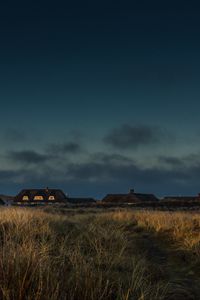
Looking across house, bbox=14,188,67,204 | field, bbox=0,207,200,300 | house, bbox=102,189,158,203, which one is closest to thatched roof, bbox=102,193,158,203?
house, bbox=102,189,158,203

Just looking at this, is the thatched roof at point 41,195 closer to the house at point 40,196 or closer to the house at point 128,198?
the house at point 40,196

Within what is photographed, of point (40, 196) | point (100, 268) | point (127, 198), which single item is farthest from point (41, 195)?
point (100, 268)

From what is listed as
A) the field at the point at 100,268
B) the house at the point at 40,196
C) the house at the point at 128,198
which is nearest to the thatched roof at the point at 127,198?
the house at the point at 128,198

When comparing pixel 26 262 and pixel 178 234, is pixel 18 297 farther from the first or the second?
pixel 178 234

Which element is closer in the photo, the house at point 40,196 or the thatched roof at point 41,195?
the house at point 40,196

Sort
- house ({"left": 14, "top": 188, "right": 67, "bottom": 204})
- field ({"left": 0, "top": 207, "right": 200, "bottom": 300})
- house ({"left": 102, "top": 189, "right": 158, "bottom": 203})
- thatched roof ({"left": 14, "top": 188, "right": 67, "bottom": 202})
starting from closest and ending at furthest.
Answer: field ({"left": 0, "top": 207, "right": 200, "bottom": 300}), house ({"left": 102, "top": 189, "right": 158, "bottom": 203}), house ({"left": 14, "top": 188, "right": 67, "bottom": 204}), thatched roof ({"left": 14, "top": 188, "right": 67, "bottom": 202})

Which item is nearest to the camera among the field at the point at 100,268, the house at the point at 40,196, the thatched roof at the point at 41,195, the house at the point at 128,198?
the field at the point at 100,268

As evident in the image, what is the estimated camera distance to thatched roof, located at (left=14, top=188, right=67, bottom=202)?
8481 cm

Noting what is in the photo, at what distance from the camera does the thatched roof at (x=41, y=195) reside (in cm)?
8481

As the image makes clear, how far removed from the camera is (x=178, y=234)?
11414mm

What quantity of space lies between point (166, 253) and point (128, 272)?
142 inches

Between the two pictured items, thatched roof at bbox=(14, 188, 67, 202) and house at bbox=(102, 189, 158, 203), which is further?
thatched roof at bbox=(14, 188, 67, 202)

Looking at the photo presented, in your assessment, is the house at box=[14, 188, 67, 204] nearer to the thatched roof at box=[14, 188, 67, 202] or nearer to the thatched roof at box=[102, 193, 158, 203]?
the thatched roof at box=[14, 188, 67, 202]

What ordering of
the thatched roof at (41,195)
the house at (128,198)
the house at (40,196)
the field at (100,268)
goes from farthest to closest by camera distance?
the thatched roof at (41,195)
the house at (40,196)
the house at (128,198)
the field at (100,268)
